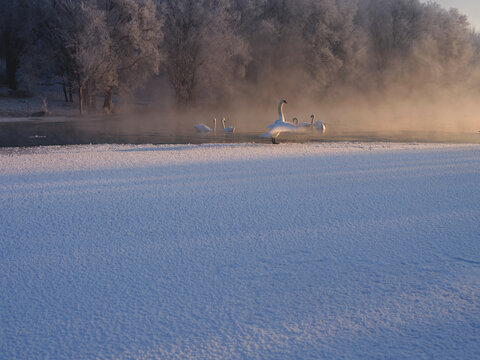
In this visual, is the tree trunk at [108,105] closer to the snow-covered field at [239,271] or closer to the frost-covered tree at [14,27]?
the frost-covered tree at [14,27]

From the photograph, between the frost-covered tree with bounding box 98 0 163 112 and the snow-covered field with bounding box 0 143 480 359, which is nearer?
the snow-covered field with bounding box 0 143 480 359

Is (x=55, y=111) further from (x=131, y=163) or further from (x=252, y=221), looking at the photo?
(x=252, y=221)

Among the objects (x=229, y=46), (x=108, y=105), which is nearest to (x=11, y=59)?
(x=108, y=105)

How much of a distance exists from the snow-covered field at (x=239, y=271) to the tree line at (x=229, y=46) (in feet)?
82.8

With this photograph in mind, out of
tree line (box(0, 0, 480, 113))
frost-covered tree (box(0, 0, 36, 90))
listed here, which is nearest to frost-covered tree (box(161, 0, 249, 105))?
tree line (box(0, 0, 480, 113))

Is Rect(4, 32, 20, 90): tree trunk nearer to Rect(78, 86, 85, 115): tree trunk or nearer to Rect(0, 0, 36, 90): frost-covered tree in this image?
Rect(0, 0, 36, 90): frost-covered tree

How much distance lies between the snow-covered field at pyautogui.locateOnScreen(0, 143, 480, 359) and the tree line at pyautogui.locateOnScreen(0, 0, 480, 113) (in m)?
25.2

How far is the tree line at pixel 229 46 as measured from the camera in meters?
28.4

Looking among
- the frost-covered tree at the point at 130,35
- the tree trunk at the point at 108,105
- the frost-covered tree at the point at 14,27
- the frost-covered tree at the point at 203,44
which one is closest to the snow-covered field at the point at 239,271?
the frost-covered tree at the point at 130,35

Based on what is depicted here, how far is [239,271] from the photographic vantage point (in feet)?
9.39

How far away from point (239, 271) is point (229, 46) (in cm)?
3037

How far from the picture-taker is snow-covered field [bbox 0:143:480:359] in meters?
2.05

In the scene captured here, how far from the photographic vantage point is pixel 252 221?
4145 mm

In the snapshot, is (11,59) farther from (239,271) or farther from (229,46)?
(239,271)
